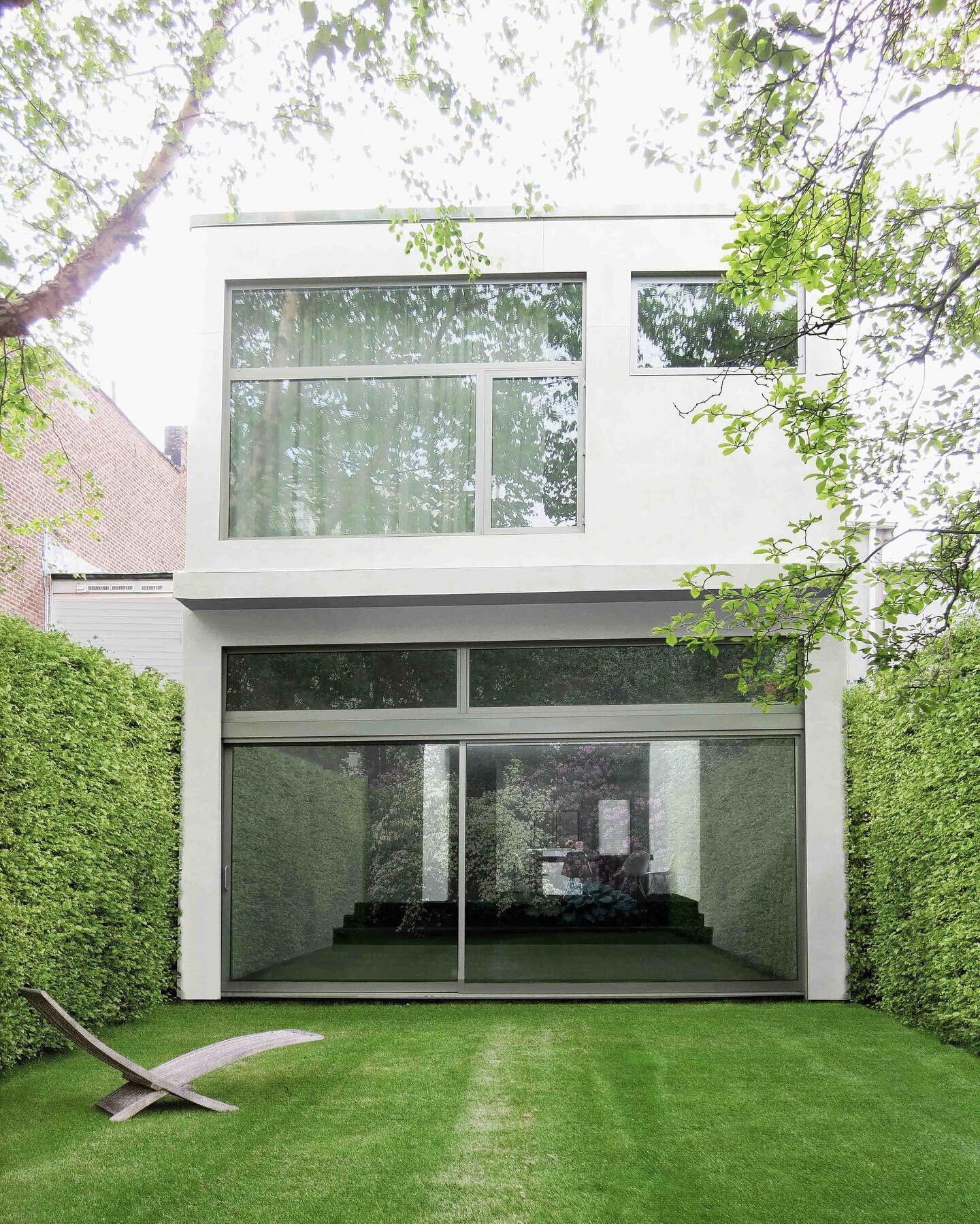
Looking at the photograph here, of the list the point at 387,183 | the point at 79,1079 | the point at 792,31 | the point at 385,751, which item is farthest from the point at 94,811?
the point at 792,31

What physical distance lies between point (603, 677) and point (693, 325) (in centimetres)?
316

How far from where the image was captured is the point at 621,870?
9109 millimetres

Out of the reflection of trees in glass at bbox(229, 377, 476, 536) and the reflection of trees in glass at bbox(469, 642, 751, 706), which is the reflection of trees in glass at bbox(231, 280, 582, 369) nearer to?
the reflection of trees in glass at bbox(229, 377, 476, 536)

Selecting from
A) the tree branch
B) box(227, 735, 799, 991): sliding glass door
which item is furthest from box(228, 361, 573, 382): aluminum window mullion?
box(227, 735, 799, 991): sliding glass door

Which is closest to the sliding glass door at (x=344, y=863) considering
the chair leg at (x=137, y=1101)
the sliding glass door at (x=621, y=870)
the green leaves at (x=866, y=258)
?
the sliding glass door at (x=621, y=870)

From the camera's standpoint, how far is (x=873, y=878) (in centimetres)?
841

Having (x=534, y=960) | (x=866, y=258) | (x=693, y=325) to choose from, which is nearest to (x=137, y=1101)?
(x=534, y=960)

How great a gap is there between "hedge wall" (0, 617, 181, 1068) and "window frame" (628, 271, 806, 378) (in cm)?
491

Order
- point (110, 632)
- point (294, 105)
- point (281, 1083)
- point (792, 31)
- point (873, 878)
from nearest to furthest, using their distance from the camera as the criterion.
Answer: point (792, 31) → point (281, 1083) → point (294, 105) → point (873, 878) → point (110, 632)

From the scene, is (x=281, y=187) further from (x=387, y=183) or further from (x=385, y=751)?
(x=385, y=751)

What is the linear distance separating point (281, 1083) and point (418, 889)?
305 cm

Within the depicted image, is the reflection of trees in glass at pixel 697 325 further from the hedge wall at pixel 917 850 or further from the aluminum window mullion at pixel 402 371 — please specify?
the hedge wall at pixel 917 850

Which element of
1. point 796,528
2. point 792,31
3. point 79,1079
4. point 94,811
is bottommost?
point 79,1079

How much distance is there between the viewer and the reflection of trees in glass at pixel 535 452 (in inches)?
368
